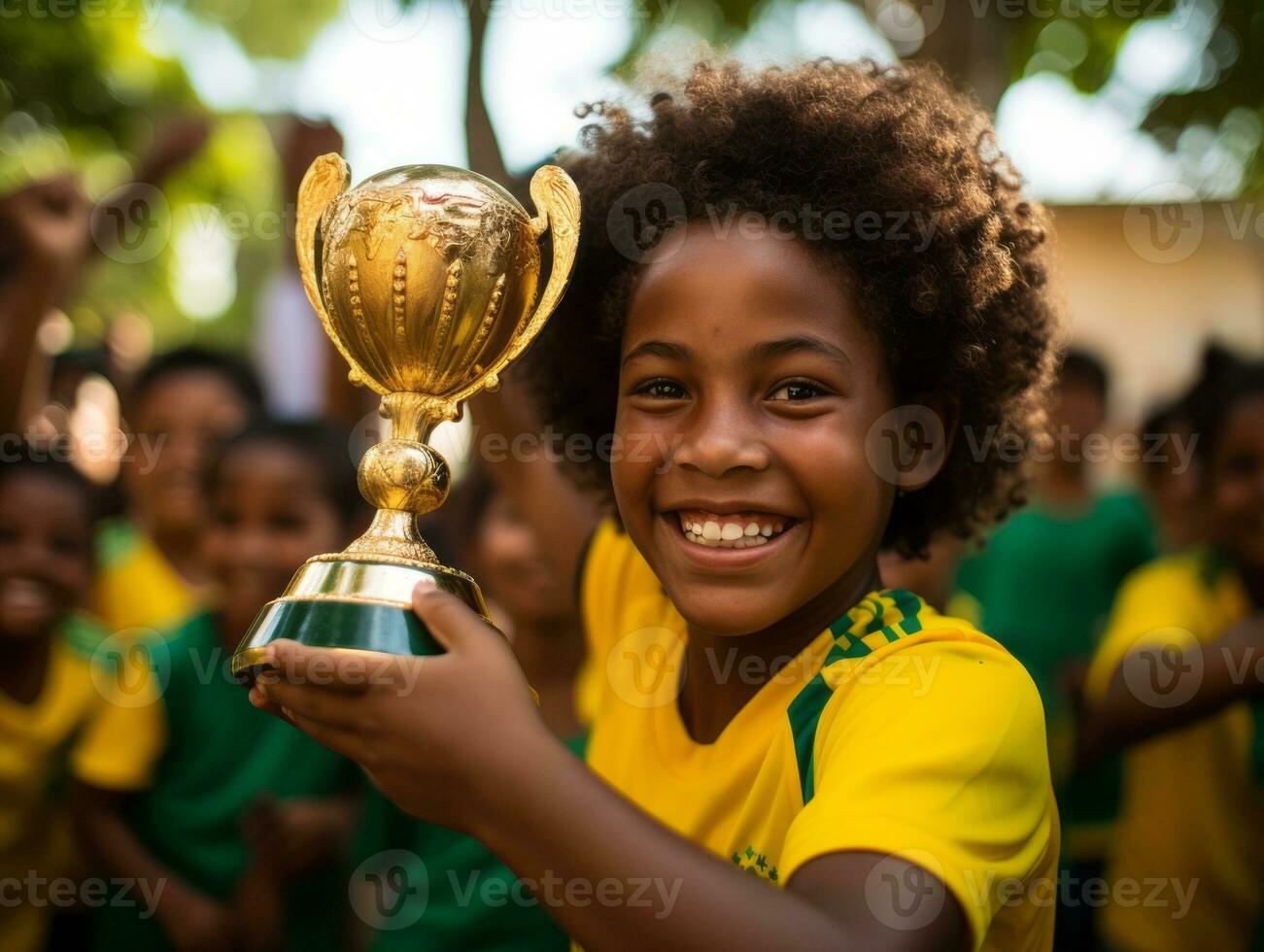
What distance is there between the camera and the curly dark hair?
1.65m

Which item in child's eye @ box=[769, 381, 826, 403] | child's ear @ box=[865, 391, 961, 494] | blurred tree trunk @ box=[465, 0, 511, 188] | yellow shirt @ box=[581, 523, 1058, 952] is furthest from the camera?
blurred tree trunk @ box=[465, 0, 511, 188]

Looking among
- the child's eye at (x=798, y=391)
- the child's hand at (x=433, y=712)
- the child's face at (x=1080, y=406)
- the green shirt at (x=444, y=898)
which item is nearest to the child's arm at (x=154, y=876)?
the green shirt at (x=444, y=898)

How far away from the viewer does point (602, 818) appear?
3.73 feet

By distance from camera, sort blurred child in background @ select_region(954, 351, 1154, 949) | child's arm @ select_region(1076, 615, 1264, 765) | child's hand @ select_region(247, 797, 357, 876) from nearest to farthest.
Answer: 1. child's arm @ select_region(1076, 615, 1264, 765)
2. child's hand @ select_region(247, 797, 357, 876)
3. blurred child in background @ select_region(954, 351, 1154, 949)

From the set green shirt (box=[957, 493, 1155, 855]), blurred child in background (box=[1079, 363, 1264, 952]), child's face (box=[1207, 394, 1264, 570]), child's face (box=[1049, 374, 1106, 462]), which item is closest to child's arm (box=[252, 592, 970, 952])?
blurred child in background (box=[1079, 363, 1264, 952])

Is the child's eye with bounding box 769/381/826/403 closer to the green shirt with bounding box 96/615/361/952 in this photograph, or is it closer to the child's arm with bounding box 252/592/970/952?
the child's arm with bounding box 252/592/970/952

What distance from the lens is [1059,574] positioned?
186 inches

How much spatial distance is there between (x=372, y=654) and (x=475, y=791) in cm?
17

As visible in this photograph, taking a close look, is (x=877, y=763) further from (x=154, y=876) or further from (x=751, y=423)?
(x=154, y=876)

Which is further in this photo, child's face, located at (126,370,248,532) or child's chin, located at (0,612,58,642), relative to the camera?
child's face, located at (126,370,248,532)

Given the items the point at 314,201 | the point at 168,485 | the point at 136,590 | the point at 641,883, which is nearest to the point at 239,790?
the point at 136,590

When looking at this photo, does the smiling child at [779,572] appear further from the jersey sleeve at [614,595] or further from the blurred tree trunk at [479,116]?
the blurred tree trunk at [479,116]

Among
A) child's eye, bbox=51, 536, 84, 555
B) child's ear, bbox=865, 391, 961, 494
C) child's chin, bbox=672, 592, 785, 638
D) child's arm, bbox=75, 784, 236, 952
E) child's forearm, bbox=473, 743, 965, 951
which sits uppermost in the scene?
child's ear, bbox=865, 391, 961, 494

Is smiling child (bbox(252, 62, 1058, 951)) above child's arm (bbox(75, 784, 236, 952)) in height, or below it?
above
